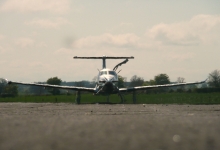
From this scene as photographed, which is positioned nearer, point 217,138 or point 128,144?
point 128,144

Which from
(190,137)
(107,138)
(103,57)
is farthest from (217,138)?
(103,57)

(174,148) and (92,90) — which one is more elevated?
(92,90)

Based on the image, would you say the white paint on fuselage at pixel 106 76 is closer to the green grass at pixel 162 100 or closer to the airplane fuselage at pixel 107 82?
the airplane fuselage at pixel 107 82

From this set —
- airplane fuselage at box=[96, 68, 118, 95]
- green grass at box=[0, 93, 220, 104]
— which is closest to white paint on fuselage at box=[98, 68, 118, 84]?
airplane fuselage at box=[96, 68, 118, 95]

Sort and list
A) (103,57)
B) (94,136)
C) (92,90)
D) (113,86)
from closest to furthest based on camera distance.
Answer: (94,136)
(113,86)
(92,90)
(103,57)

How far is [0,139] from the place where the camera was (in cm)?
875

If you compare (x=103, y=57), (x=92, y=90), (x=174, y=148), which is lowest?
(x=174, y=148)

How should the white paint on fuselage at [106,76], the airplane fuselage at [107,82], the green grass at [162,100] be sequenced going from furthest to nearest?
1. the green grass at [162,100]
2. the white paint on fuselage at [106,76]
3. the airplane fuselage at [107,82]

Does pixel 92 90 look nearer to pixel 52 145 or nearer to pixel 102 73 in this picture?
pixel 102 73

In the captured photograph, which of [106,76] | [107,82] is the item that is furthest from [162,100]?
[107,82]

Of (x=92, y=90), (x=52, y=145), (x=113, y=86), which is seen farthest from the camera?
(x=92, y=90)

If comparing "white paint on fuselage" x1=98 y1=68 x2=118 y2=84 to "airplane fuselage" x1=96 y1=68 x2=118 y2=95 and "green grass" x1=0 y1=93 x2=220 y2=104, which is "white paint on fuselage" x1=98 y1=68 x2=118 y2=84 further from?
"green grass" x1=0 y1=93 x2=220 y2=104

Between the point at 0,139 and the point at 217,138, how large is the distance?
442 centimetres

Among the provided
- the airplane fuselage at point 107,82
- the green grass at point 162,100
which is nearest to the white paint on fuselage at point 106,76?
the airplane fuselage at point 107,82
